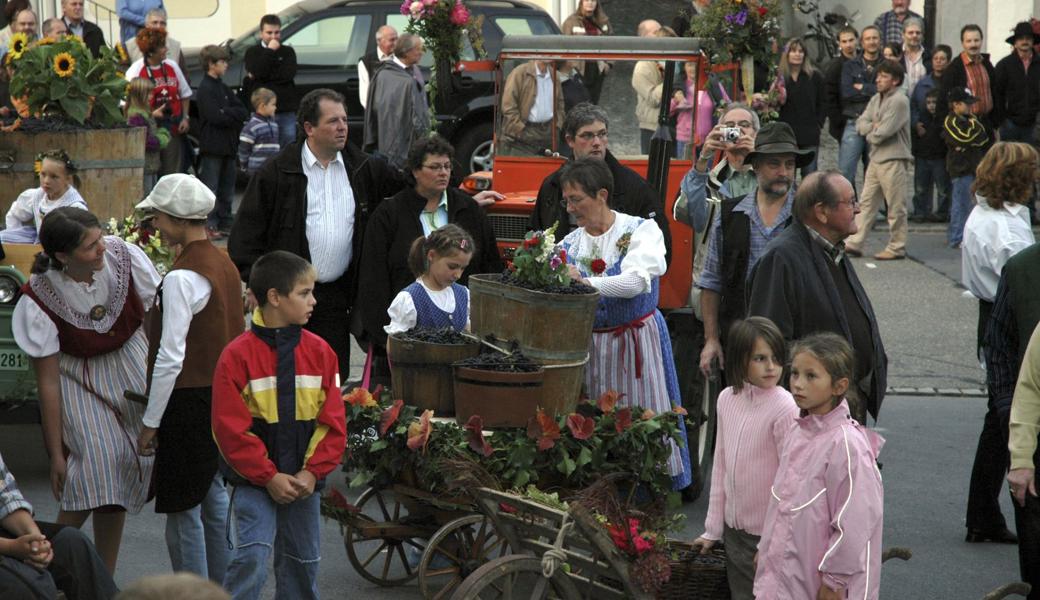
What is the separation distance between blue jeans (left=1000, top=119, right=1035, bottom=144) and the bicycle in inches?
268

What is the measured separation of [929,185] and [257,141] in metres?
7.62

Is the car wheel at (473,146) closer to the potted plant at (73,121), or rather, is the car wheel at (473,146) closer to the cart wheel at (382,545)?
the potted plant at (73,121)

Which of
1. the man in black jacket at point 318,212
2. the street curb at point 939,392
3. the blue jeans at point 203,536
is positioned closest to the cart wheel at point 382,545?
the blue jeans at point 203,536

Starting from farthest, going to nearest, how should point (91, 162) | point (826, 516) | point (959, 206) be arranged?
point (959, 206), point (91, 162), point (826, 516)

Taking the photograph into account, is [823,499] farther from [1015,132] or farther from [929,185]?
[1015,132]

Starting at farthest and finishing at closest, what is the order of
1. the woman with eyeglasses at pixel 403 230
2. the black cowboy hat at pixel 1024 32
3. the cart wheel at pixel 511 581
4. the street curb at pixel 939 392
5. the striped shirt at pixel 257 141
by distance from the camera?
1. the black cowboy hat at pixel 1024 32
2. the striped shirt at pixel 257 141
3. the street curb at pixel 939 392
4. the woman with eyeglasses at pixel 403 230
5. the cart wheel at pixel 511 581

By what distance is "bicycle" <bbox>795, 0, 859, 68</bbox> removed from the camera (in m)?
23.7

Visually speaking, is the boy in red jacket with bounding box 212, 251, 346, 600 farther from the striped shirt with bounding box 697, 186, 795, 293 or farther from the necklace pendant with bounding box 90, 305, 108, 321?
the striped shirt with bounding box 697, 186, 795, 293

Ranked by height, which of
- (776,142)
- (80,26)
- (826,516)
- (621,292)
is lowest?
(826,516)

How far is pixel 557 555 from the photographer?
16.9ft

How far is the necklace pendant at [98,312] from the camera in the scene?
562 centimetres

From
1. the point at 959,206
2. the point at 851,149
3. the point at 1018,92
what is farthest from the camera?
the point at 1018,92

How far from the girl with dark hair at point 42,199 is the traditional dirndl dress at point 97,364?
237 centimetres

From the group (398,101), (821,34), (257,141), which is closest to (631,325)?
(398,101)
